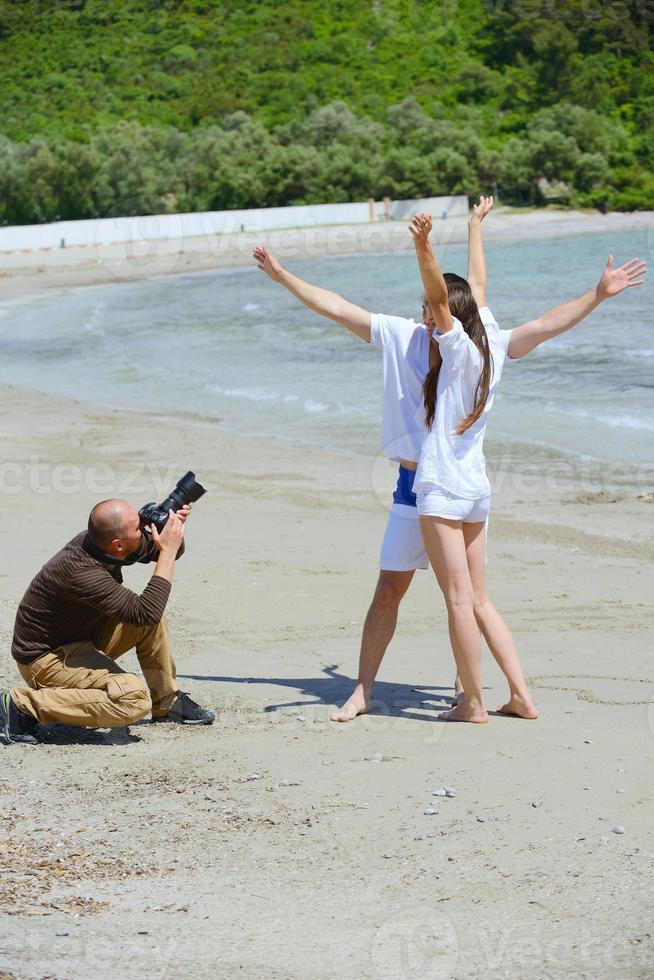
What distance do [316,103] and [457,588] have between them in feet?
261

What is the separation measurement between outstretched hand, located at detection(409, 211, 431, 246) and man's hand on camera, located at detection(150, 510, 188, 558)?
5.19ft

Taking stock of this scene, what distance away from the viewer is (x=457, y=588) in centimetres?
505

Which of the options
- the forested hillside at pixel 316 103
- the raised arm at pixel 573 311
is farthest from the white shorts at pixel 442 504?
the forested hillside at pixel 316 103

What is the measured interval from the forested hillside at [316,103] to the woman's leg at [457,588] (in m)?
57.3

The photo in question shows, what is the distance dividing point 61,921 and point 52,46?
101636 mm

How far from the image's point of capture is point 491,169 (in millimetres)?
71000

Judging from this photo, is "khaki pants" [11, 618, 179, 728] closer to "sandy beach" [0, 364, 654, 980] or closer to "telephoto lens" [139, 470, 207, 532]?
"sandy beach" [0, 364, 654, 980]

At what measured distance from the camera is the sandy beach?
11.3 ft

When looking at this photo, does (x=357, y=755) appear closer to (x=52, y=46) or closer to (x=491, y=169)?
(x=491, y=169)

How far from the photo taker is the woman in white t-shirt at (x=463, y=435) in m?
4.89

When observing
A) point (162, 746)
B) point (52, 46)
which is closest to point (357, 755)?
point (162, 746)

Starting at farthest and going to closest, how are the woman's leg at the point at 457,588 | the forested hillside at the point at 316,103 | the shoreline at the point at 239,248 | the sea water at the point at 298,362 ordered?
the forested hillside at the point at 316,103 < the shoreline at the point at 239,248 < the sea water at the point at 298,362 < the woman's leg at the point at 457,588

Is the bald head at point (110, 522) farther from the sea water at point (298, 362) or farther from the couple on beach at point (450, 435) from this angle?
the sea water at point (298, 362)

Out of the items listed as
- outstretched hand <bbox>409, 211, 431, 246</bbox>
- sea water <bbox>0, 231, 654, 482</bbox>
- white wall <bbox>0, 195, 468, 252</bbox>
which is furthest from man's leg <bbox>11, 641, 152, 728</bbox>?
white wall <bbox>0, 195, 468, 252</bbox>
